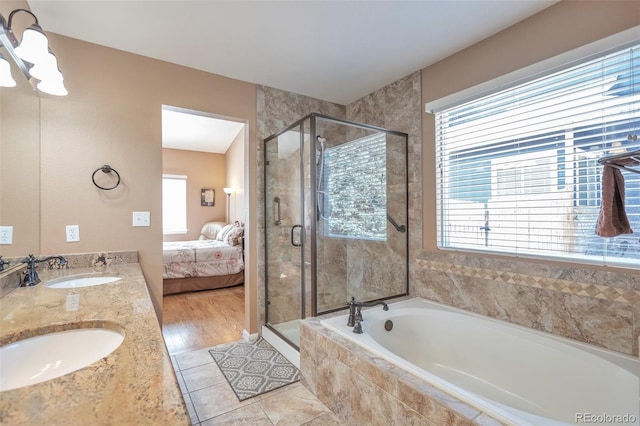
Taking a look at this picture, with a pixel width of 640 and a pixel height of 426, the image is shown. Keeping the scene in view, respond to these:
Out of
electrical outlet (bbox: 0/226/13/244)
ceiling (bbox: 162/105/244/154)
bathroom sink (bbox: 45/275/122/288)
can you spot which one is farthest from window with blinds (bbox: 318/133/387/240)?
ceiling (bbox: 162/105/244/154)

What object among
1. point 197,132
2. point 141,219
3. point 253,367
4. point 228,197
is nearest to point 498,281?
point 253,367

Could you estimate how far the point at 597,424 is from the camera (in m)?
1.37

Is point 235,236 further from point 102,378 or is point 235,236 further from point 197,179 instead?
point 102,378

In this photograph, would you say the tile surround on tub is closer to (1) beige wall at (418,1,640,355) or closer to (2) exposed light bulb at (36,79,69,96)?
(1) beige wall at (418,1,640,355)

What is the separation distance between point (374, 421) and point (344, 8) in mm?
2395

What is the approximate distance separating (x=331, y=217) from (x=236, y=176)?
4192 millimetres

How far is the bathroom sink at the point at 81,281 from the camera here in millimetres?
1766

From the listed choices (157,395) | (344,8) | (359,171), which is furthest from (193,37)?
(157,395)

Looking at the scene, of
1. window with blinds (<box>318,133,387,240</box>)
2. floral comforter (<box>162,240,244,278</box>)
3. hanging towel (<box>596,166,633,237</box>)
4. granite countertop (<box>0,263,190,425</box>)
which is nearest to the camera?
granite countertop (<box>0,263,190,425</box>)

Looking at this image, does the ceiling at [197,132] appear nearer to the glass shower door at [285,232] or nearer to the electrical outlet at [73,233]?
the glass shower door at [285,232]

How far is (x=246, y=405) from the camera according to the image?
1.90 m

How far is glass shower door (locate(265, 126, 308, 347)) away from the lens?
2645mm

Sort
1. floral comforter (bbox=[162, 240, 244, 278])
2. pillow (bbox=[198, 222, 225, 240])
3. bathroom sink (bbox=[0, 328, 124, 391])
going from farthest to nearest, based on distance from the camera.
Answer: pillow (bbox=[198, 222, 225, 240])
floral comforter (bbox=[162, 240, 244, 278])
bathroom sink (bbox=[0, 328, 124, 391])

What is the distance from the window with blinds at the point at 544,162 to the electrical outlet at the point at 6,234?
2840 mm
